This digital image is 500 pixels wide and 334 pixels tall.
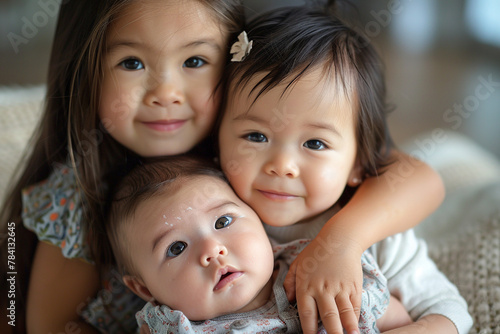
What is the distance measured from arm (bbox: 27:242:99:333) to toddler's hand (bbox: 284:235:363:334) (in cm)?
51

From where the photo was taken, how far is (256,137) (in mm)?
933

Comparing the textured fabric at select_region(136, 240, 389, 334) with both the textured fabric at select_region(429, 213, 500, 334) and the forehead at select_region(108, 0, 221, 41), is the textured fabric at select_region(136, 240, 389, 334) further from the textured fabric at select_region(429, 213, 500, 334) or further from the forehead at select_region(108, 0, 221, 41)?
the forehead at select_region(108, 0, 221, 41)

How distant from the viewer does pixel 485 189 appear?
142cm

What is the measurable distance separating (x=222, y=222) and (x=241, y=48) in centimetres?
34

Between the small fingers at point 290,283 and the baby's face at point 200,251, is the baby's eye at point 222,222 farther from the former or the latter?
the small fingers at point 290,283

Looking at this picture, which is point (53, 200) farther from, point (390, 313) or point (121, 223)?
point (390, 313)

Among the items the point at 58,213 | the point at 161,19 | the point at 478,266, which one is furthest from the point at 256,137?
the point at 478,266

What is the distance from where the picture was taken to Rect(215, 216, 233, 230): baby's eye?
2.82ft

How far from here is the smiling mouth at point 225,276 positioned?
2.64ft

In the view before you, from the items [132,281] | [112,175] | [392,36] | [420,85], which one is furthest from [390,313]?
[392,36]

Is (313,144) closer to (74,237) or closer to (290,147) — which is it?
(290,147)

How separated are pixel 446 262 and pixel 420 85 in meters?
1.67

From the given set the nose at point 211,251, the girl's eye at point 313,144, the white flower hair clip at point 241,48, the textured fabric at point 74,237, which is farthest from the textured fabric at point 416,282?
the textured fabric at point 74,237

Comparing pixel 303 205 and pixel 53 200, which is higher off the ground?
pixel 303 205
